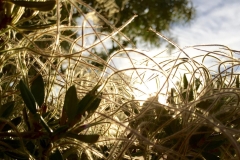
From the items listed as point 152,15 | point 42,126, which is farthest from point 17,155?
point 152,15

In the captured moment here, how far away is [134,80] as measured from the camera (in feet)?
1.12

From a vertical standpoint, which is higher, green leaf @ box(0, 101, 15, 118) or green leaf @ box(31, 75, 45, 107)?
green leaf @ box(31, 75, 45, 107)

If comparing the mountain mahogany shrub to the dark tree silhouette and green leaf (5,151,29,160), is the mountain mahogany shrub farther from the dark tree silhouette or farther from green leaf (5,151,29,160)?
the dark tree silhouette

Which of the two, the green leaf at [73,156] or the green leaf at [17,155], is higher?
the green leaf at [17,155]

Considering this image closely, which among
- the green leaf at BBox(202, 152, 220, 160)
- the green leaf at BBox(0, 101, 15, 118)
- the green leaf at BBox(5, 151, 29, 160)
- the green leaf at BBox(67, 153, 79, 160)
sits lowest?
the green leaf at BBox(67, 153, 79, 160)

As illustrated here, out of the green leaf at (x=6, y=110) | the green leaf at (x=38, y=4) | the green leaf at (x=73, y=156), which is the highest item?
the green leaf at (x=38, y=4)

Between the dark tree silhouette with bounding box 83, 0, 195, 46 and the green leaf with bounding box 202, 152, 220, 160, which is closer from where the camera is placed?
the green leaf with bounding box 202, 152, 220, 160

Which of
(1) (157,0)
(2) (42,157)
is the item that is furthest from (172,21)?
(2) (42,157)

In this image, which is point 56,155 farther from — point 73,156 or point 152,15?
point 152,15

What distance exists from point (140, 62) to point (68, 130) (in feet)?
0.53

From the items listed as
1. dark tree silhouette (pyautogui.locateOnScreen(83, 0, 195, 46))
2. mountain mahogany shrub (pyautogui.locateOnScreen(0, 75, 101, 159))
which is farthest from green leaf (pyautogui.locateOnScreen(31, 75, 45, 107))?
dark tree silhouette (pyautogui.locateOnScreen(83, 0, 195, 46))

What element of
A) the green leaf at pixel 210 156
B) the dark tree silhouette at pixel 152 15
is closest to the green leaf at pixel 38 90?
the green leaf at pixel 210 156

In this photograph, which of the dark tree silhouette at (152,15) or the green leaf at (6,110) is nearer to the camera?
the green leaf at (6,110)

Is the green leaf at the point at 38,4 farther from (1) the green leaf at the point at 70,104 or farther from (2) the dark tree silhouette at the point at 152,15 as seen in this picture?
(2) the dark tree silhouette at the point at 152,15
